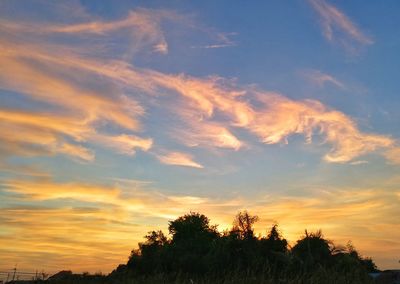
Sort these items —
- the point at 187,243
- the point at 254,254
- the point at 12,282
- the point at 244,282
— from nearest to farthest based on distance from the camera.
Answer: the point at 244,282 → the point at 12,282 → the point at 254,254 → the point at 187,243

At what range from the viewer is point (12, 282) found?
98.2 ft

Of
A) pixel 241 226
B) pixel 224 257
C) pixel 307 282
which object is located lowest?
pixel 307 282

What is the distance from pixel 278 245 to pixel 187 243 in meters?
16.8

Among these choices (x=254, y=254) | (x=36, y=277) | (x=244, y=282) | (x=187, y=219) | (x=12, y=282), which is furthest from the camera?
(x=187, y=219)

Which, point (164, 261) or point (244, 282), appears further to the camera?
point (164, 261)

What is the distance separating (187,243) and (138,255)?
1112 cm

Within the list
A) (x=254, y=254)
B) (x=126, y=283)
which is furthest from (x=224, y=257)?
(x=126, y=283)

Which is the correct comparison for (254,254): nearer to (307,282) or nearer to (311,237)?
(311,237)

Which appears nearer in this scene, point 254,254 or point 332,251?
point 254,254

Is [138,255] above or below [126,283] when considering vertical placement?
above

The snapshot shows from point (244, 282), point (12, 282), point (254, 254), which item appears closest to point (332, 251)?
point (254, 254)

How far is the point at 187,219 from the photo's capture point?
101 metres

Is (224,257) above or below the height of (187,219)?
below

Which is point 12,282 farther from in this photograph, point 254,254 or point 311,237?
point 311,237
